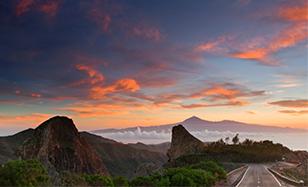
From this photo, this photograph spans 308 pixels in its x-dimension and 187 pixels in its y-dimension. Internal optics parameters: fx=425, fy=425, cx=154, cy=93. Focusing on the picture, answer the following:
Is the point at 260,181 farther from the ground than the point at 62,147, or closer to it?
closer to it

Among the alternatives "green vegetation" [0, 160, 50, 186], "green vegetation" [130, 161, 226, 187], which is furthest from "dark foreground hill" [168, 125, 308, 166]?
"green vegetation" [0, 160, 50, 186]

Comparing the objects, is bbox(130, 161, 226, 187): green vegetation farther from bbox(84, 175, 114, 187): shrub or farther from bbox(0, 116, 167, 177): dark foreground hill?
bbox(0, 116, 167, 177): dark foreground hill

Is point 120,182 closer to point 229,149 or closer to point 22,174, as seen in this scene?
point 22,174

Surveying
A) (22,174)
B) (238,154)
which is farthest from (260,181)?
(238,154)

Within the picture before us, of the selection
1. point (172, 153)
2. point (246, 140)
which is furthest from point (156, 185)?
point (246, 140)

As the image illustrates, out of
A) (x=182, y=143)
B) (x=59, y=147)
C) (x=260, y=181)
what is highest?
(x=182, y=143)

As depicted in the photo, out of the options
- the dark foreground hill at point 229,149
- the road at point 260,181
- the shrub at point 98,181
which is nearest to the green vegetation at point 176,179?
the shrub at point 98,181

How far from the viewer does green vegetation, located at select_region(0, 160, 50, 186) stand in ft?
56.5

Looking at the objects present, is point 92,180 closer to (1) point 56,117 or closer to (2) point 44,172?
(2) point 44,172

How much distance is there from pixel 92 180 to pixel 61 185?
3.46 m

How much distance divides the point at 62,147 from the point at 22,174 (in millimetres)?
150172

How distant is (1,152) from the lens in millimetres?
146000

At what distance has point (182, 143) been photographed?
177000 millimetres

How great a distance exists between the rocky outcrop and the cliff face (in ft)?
97.6
